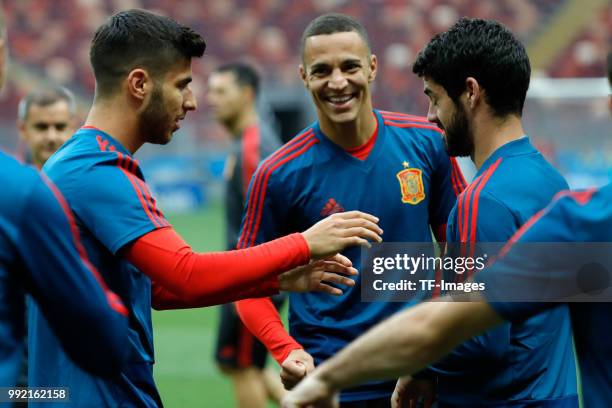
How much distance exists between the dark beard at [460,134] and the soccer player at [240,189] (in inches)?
135

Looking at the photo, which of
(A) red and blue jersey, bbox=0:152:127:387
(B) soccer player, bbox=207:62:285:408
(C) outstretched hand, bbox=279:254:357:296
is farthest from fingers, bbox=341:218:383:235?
(B) soccer player, bbox=207:62:285:408

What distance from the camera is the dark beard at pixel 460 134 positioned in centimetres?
315

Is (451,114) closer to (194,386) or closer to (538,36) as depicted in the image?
(194,386)

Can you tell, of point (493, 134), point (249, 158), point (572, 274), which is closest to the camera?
point (572, 274)

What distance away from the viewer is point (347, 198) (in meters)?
3.82

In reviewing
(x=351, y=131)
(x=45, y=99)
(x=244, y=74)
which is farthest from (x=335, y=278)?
(x=244, y=74)

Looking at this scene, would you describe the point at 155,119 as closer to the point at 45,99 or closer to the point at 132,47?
the point at 132,47

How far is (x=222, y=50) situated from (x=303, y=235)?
2075cm

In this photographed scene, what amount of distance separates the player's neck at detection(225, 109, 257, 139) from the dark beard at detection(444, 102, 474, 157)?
4.10m

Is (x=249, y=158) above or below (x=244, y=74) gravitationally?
below

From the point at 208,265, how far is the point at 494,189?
2.91 ft

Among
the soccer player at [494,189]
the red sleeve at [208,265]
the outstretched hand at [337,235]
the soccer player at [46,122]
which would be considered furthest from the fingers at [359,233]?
the soccer player at [46,122]

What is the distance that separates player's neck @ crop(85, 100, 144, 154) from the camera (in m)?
3.12

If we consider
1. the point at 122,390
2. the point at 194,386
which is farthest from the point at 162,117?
the point at 194,386
